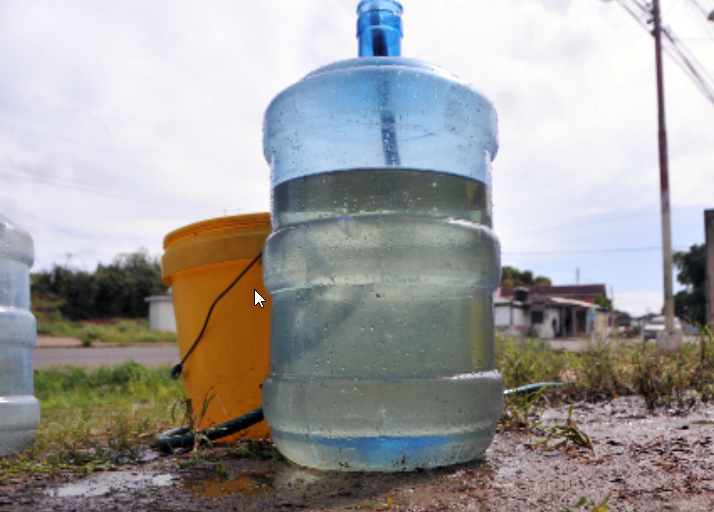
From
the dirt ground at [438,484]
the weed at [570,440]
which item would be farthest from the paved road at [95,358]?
the weed at [570,440]

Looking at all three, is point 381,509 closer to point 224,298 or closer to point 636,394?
point 224,298

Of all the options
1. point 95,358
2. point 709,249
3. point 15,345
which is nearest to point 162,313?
point 95,358

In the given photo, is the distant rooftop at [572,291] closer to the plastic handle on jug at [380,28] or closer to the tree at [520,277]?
the tree at [520,277]

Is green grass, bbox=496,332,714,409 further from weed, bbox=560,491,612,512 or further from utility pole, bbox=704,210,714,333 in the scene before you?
utility pole, bbox=704,210,714,333

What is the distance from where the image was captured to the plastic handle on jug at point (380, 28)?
81.7 inches

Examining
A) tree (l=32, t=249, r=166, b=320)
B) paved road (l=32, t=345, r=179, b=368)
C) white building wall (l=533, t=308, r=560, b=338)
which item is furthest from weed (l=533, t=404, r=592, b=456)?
tree (l=32, t=249, r=166, b=320)

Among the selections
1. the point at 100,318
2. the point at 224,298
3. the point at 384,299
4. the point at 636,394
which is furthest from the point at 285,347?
the point at 100,318

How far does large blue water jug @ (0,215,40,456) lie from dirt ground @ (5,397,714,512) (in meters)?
0.68

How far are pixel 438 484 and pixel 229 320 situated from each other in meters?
1.04

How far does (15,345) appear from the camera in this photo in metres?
2.30

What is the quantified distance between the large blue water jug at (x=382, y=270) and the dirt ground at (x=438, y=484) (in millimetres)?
118

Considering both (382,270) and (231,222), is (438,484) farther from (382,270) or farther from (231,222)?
(231,222)

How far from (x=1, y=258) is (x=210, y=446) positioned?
3.67ft

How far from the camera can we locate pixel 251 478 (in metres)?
1.63
